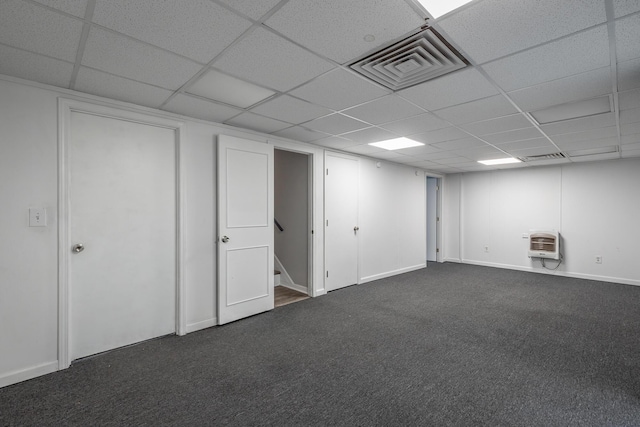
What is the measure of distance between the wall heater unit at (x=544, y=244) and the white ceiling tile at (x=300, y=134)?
5143mm

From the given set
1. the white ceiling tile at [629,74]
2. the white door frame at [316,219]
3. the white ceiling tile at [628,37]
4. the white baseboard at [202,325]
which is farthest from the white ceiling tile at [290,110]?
the white baseboard at [202,325]

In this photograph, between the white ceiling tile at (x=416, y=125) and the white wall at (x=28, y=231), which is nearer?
the white wall at (x=28, y=231)

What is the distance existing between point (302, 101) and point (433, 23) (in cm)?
137

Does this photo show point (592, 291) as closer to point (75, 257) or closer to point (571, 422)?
point (571, 422)

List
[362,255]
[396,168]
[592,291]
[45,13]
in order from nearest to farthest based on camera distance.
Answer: [45,13], [592,291], [362,255], [396,168]

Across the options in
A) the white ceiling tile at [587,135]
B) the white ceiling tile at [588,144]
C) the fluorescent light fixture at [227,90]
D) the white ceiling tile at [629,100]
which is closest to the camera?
the fluorescent light fixture at [227,90]

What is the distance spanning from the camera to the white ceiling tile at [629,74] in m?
2.04

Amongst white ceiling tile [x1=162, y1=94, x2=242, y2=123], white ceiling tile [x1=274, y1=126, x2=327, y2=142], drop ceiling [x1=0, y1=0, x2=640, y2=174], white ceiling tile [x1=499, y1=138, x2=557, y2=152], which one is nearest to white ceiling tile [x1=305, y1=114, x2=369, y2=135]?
drop ceiling [x1=0, y1=0, x2=640, y2=174]

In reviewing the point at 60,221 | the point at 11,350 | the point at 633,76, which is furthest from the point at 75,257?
the point at 633,76

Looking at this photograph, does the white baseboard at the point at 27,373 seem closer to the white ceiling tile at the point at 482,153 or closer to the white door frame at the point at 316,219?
the white door frame at the point at 316,219

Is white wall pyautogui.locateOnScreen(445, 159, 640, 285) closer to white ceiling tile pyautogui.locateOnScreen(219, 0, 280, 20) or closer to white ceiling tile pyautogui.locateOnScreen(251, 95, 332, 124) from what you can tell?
white ceiling tile pyautogui.locateOnScreen(251, 95, 332, 124)

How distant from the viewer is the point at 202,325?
10.8 ft

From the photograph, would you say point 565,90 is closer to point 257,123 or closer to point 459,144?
point 459,144

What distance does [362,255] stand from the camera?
533 centimetres
